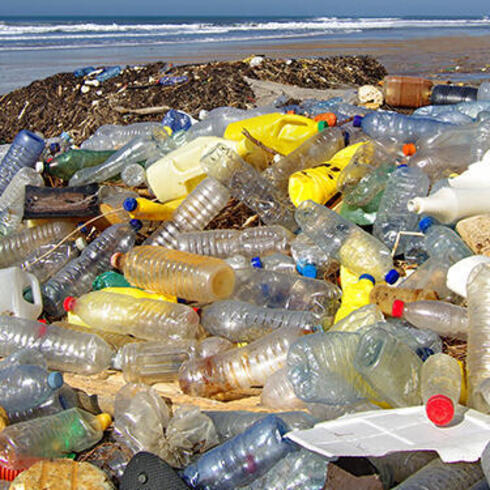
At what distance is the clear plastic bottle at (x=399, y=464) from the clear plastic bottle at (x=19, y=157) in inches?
171

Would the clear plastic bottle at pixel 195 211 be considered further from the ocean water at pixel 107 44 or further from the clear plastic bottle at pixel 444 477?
the ocean water at pixel 107 44

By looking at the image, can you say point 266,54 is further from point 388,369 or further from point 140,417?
point 388,369

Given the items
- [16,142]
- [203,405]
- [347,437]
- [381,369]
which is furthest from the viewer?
[16,142]

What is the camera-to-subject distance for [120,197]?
4.47 m

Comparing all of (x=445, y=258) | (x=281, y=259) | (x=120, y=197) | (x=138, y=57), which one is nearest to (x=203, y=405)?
(x=281, y=259)

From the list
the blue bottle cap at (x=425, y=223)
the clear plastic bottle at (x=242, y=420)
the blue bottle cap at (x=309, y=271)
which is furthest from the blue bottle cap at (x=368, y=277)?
the clear plastic bottle at (x=242, y=420)

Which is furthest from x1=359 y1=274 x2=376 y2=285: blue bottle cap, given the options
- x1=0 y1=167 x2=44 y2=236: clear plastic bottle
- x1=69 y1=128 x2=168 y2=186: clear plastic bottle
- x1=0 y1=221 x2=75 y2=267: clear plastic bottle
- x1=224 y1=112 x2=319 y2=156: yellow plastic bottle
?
x1=0 y1=167 x2=44 y2=236: clear plastic bottle

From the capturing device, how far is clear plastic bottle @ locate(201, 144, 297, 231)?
4.11 metres

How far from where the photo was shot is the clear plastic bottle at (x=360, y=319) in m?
2.81

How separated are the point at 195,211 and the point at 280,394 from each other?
1.82 m

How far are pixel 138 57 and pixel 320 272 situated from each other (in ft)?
54.4

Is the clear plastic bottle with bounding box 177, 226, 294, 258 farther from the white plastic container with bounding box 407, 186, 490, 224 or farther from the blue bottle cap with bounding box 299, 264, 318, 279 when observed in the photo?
the white plastic container with bounding box 407, 186, 490, 224

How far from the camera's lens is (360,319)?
285 cm

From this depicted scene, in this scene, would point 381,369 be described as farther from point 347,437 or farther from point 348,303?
point 348,303
